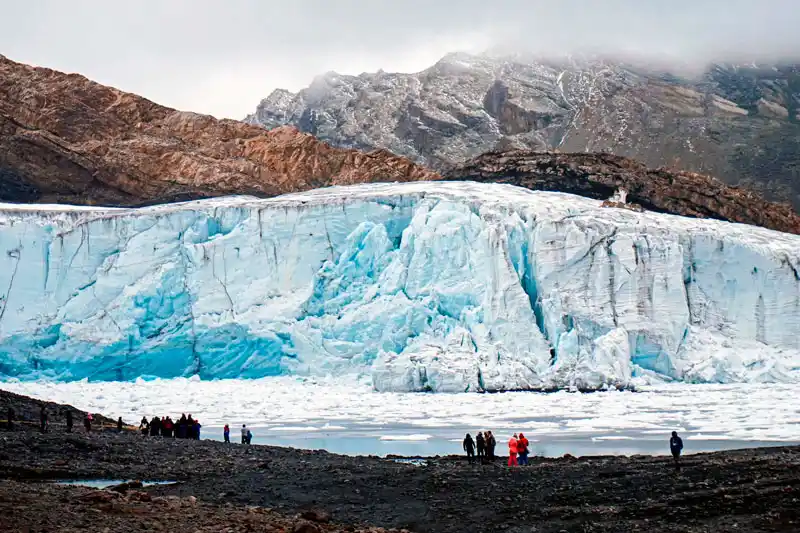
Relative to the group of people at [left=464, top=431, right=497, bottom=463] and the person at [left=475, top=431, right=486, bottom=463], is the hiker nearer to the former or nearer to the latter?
the group of people at [left=464, top=431, right=497, bottom=463]

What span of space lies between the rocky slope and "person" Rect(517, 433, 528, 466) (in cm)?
3869

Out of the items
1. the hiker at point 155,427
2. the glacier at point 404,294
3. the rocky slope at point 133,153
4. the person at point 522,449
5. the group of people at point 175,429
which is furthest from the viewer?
the rocky slope at point 133,153

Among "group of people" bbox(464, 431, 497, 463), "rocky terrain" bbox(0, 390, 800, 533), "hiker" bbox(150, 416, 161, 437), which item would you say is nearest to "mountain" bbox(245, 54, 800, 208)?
"hiker" bbox(150, 416, 161, 437)

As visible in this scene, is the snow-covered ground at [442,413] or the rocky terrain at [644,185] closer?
the snow-covered ground at [442,413]

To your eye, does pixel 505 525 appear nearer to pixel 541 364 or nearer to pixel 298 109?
pixel 541 364

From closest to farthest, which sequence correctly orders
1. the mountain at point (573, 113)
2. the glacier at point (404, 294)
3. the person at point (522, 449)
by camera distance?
the person at point (522, 449) → the glacier at point (404, 294) → the mountain at point (573, 113)

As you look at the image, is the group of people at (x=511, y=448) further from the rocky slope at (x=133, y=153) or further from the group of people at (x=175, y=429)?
the rocky slope at (x=133, y=153)

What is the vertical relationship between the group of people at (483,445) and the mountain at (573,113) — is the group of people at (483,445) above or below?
below

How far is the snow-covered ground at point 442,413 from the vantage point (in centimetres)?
1986

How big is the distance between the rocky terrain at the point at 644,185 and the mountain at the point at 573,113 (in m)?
21.0

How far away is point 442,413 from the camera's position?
83.8 ft

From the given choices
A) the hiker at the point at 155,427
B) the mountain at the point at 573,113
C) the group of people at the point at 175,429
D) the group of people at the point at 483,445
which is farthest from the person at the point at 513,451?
the mountain at the point at 573,113

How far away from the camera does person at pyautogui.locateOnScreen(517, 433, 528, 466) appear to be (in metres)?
15.8

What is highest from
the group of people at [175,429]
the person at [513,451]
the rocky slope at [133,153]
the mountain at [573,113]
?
the mountain at [573,113]
